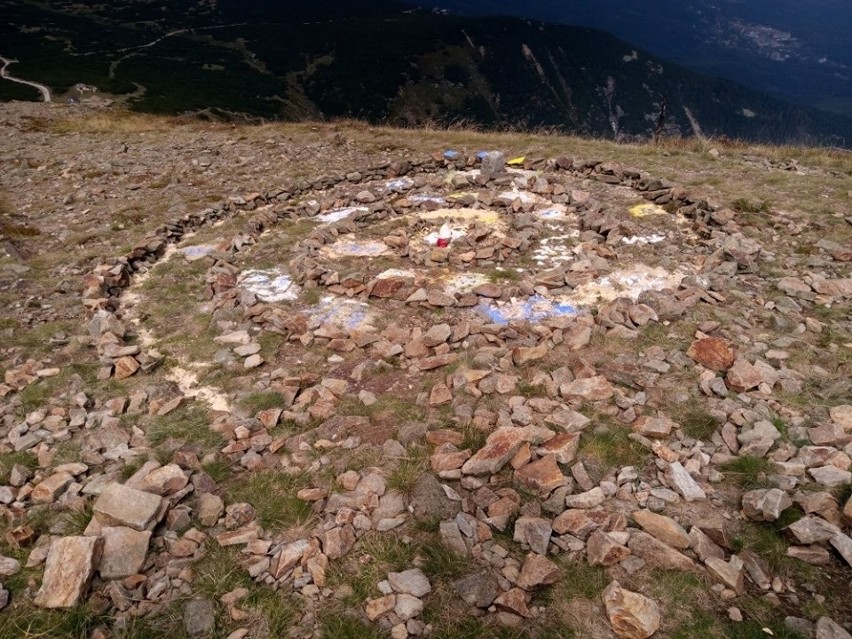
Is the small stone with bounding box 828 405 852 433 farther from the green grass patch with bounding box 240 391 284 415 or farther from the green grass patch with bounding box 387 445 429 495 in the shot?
the green grass patch with bounding box 240 391 284 415

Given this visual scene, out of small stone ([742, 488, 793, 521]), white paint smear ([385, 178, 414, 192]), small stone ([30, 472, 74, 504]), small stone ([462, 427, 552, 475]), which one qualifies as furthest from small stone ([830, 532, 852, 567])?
white paint smear ([385, 178, 414, 192])

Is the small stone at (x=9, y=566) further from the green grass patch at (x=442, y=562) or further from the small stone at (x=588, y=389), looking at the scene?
the small stone at (x=588, y=389)

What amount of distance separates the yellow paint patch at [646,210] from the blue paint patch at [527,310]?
6.52 meters

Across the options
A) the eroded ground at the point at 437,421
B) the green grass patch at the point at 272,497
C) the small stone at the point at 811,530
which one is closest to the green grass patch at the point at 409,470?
the eroded ground at the point at 437,421

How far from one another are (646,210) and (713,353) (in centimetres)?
868

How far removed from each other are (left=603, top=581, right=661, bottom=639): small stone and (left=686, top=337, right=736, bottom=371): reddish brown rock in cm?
469

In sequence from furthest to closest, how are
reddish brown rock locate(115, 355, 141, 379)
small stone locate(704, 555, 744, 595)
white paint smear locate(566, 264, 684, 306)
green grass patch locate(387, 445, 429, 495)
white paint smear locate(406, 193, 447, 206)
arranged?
white paint smear locate(406, 193, 447, 206), white paint smear locate(566, 264, 684, 306), reddish brown rock locate(115, 355, 141, 379), green grass patch locate(387, 445, 429, 495), small stone locate(704, 555, 744, 595)

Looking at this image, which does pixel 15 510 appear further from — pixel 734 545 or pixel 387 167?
pixel 387 167

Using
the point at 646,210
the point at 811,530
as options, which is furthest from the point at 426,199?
the point at 811,530

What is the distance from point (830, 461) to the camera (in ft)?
20.5

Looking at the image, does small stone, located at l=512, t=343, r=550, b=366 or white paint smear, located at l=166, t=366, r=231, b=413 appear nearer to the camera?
white paint smear, located at l=166, t=366, r=231, b=413

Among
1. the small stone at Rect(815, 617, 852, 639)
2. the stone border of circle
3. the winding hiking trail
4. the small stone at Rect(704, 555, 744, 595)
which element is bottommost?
the winding hiking trail

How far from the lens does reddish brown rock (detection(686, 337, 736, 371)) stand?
841 cm

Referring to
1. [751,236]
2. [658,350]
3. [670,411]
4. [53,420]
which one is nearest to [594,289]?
[658,350]
